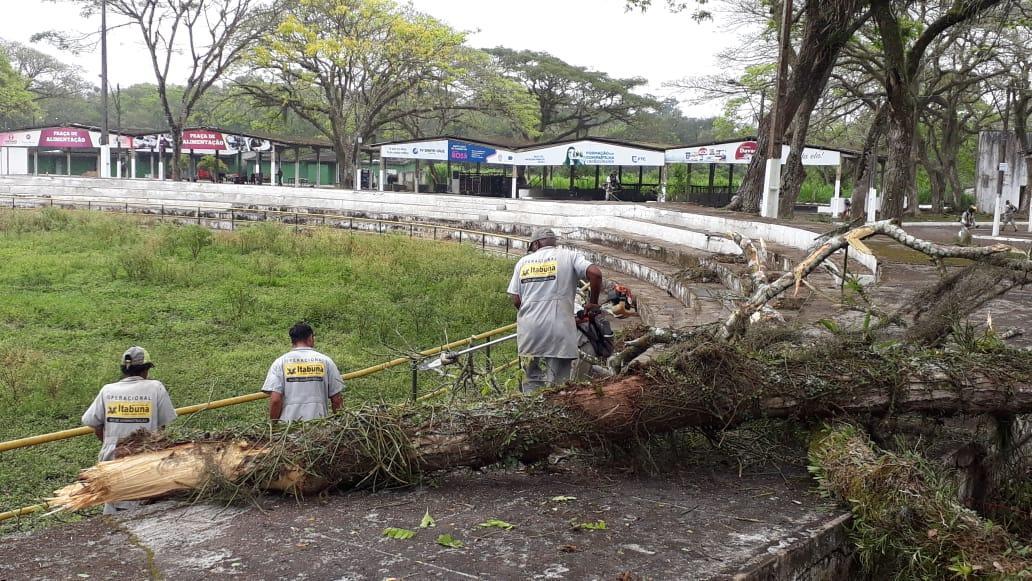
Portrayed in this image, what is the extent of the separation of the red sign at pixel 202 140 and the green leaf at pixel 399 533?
40.6m

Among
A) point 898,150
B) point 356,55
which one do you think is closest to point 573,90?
point 356,55

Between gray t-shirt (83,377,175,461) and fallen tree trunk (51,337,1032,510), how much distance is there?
66 cm

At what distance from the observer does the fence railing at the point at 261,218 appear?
81.8ft

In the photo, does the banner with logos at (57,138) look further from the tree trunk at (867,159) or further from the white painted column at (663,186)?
the tree trunk at (867,159)

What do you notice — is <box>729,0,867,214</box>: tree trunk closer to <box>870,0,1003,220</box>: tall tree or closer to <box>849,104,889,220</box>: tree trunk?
<box>870,0,1003,220</box>: tall tree

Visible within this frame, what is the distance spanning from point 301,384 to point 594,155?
2956 centimetres

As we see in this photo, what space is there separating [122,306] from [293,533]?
10.7m

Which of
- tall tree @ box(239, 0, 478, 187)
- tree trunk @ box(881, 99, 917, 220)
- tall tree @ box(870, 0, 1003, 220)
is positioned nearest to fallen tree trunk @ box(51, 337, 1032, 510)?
tall tree @ box(870, 0, 1003, 220)

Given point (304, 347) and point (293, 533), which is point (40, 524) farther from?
point (293, 533)

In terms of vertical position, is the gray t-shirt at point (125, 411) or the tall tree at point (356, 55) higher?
the tall tree at point (356, 55)

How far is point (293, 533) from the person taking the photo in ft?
13.3

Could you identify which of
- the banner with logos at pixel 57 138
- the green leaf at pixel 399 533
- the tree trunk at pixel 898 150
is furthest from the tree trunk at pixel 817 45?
the banner with logos at pixel 57 138

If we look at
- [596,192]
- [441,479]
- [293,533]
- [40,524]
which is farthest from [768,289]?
[596,192]

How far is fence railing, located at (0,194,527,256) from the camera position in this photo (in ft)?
81.8
